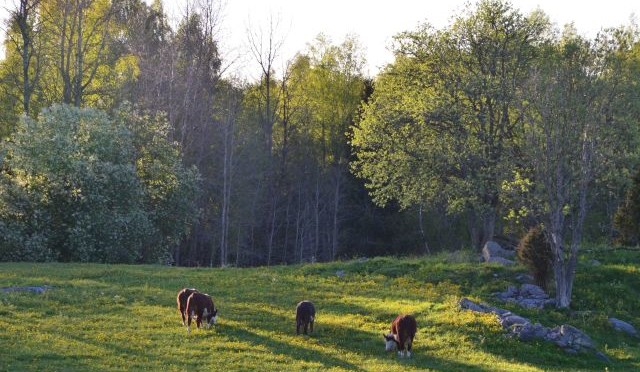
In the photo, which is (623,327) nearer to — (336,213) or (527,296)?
(527,296)

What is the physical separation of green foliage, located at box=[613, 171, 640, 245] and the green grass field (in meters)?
8.33

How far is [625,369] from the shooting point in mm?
23266

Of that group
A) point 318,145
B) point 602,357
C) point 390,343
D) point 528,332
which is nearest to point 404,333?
point 390,343

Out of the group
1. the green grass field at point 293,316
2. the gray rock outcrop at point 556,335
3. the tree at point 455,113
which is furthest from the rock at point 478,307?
the tree at point 455,113

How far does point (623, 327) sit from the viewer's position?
28438 mm

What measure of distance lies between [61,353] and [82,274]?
15.8 m

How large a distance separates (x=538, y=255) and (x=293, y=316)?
1314cm

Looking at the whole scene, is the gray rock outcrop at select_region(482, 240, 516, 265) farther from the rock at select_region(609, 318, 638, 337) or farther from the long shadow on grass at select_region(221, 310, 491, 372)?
the long shadow on grass at select_region(221, 310, 491, 372)

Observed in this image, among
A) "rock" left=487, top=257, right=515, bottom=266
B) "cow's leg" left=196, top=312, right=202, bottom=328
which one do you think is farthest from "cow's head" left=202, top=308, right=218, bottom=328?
"rock" left=487, top=257, right=515, bottom=266

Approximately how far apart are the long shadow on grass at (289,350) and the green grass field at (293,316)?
7 cm

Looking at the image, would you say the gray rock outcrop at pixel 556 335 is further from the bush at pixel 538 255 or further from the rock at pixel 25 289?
the rock at pixel 25 289

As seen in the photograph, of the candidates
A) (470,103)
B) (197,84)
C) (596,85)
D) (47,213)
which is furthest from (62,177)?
(596,85)

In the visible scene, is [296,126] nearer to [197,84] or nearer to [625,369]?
[197,84]

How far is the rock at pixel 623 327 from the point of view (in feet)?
92.4
